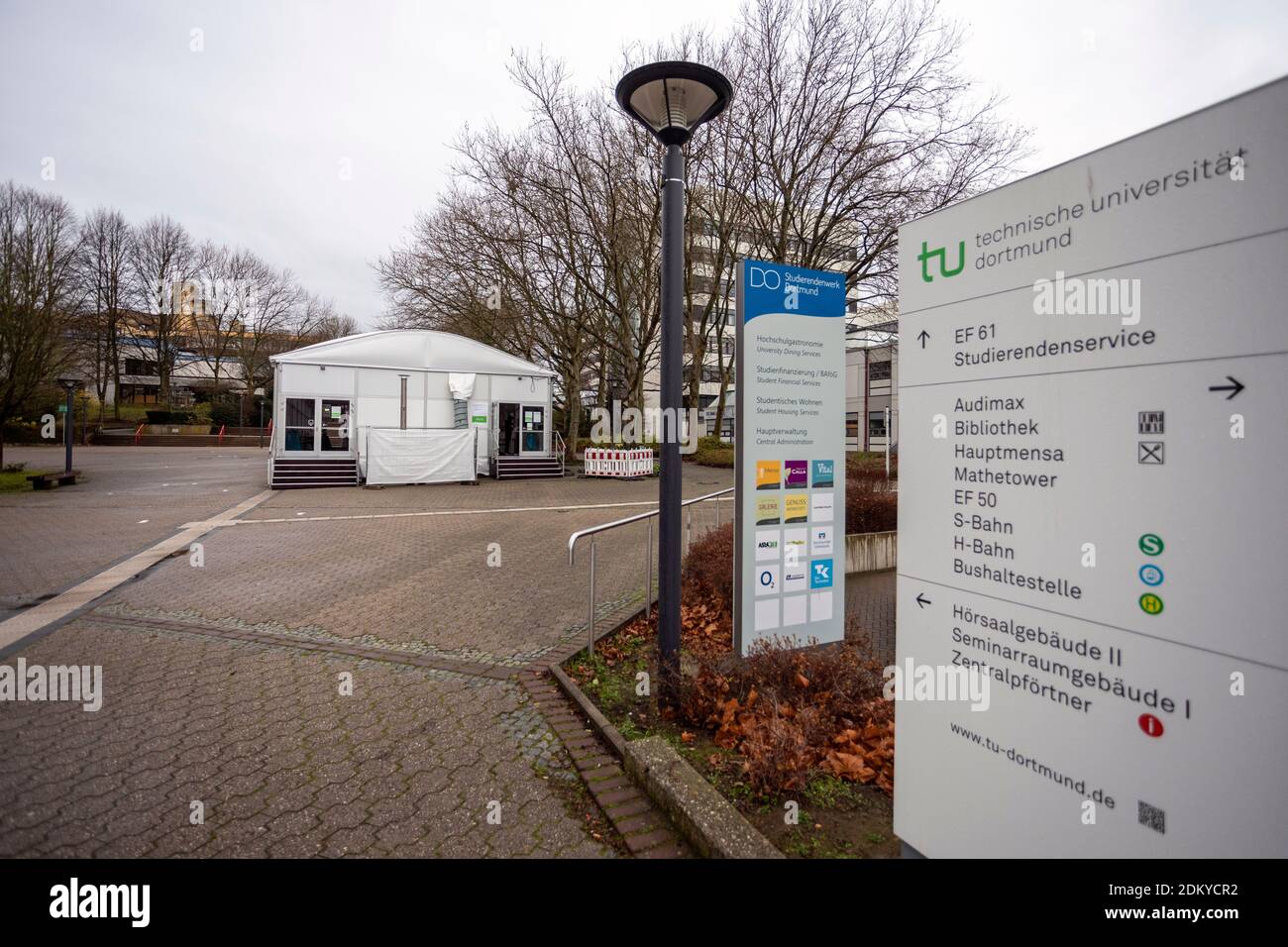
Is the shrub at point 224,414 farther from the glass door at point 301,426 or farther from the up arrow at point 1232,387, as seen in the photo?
the up arrow at point 1232,387

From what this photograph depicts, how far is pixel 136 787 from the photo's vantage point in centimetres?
333

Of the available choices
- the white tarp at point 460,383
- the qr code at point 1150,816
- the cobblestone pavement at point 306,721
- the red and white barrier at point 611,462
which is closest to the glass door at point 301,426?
the white tarp at point 460,383

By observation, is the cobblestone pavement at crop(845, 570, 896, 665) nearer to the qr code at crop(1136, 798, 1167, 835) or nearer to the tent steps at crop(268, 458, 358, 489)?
the qr code at crop(1136, 798, 1167, 835)

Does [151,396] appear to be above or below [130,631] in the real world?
above

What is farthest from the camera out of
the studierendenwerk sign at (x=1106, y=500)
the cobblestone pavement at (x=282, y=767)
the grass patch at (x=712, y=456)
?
the grass patch at (x=712, y=456)

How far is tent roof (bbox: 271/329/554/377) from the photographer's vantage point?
2112 cm

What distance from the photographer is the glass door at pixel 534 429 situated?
79.8ft

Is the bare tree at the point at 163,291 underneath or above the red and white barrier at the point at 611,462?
above

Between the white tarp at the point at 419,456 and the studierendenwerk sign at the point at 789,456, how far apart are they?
55.0ft

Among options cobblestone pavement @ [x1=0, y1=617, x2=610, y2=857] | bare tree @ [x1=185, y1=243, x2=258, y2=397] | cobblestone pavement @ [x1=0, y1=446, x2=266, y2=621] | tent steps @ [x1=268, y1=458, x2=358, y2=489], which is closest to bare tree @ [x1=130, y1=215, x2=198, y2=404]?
bare tree @ [x1=185, y1=243, x2=258, y2=397]

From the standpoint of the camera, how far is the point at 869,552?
9195 mm
